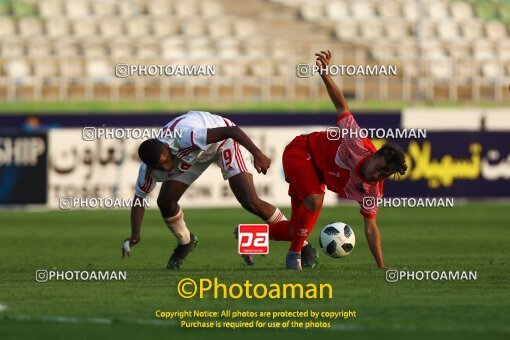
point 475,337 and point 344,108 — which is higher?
point 344,108

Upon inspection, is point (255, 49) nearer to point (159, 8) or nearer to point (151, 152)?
point (159, 8)

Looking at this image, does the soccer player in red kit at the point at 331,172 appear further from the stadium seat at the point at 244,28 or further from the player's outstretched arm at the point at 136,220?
the stadium seat at the point at 244,28

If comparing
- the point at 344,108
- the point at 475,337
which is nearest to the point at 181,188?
the point at 344,108

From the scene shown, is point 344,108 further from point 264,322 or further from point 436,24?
point 436,24

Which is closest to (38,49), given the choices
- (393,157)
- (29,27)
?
(29,27)

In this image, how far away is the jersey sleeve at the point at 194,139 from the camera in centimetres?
1302

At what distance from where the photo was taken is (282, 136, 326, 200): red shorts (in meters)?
13.1

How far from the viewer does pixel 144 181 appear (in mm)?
13539

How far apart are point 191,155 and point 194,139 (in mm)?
459

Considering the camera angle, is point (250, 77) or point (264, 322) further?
point (250, 77)

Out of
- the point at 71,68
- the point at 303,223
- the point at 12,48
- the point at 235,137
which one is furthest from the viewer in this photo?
the point at 12,48

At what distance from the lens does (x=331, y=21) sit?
38.6m

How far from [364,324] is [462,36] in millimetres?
31551

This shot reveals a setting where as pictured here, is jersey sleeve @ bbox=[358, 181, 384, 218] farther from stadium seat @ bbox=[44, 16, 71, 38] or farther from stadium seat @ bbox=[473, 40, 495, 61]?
stadium seat @ bbox=[473, 40, 495, 61]
